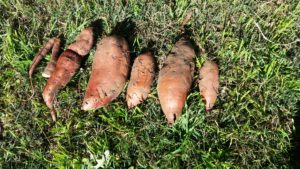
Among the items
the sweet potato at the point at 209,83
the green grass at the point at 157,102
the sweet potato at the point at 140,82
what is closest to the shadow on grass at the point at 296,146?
the green grass at the point at 157,102

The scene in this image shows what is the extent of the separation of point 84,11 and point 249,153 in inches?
61.7

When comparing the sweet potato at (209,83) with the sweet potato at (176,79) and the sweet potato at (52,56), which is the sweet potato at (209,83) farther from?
the sweet potato at (52,56)

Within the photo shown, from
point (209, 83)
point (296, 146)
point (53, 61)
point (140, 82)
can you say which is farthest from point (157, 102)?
point (296, 146)

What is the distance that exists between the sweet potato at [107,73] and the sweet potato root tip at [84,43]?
0.09m

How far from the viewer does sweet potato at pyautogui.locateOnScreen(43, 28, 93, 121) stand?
2.81 meters

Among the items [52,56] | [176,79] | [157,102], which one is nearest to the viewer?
[176,79]

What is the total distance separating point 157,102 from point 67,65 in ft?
2.20

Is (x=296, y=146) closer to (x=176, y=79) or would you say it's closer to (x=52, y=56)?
(x=176, y=79)

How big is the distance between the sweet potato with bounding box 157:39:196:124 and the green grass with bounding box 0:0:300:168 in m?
0.09

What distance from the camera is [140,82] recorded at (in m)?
2.75

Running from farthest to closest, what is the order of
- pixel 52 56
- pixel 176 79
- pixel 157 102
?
pixel 52 56 → pixel 157 102 → pixel 176 79

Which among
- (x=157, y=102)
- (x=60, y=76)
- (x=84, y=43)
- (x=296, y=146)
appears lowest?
(x=296, y=146)

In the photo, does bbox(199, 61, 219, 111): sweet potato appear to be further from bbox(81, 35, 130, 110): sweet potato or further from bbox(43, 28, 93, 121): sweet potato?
bbox(43, 28, 93, 121): sweet potato

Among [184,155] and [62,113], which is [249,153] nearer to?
[184,155]
